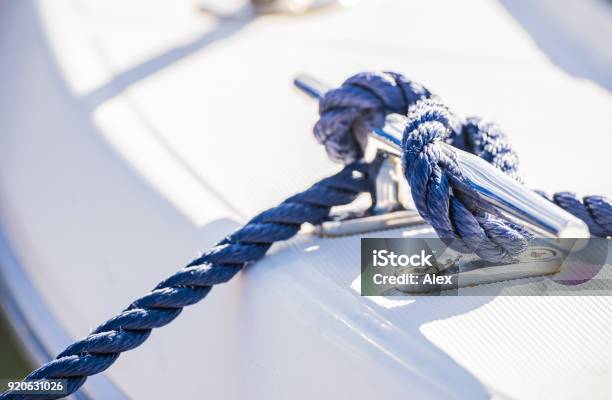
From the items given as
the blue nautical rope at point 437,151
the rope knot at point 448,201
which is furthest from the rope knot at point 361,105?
the rope knot at point 448,201

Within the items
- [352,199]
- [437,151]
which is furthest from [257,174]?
[437,151]

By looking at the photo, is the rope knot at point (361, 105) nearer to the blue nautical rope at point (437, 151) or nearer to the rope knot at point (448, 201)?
the blue nautical rope at point (437, 151)

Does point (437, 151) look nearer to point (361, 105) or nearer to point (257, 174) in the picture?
point (361, 105)

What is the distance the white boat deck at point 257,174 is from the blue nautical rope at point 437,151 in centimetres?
7

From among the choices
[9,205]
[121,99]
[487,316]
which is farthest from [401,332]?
[9,205]

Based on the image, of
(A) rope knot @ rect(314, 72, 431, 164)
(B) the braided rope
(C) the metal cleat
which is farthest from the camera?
(A) rope knot @ rect(314, 72, 431, 164)

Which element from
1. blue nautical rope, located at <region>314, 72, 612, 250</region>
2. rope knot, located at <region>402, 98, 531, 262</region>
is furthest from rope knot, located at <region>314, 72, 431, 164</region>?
rope knot, located at <region>402, 98, 531, 262</region>

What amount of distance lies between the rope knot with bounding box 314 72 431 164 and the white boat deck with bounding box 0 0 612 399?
0.12 metres

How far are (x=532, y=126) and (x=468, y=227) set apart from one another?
45 cm

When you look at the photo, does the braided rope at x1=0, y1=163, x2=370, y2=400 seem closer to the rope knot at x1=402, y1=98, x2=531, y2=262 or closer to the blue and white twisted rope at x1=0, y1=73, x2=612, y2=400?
the blue and white twisted rope at x1=0, y1=73, x2=612, y2=400

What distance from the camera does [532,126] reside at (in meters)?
1.18

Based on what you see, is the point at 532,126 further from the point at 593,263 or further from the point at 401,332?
the point at 401,332

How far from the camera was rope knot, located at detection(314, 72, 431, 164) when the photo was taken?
3.05 feet

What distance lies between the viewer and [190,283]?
2.82 feet
